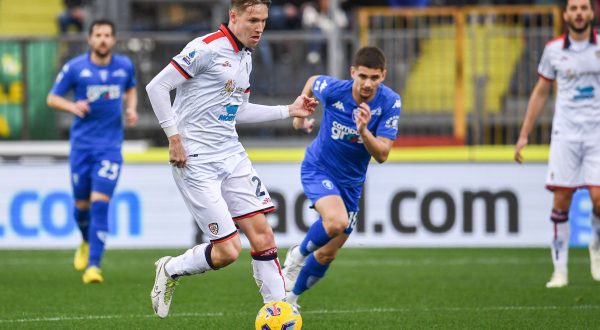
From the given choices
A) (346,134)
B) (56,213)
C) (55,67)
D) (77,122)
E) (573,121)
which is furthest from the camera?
(55,67)

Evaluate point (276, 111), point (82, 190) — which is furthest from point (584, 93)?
point (82, 190)

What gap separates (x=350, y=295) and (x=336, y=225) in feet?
5.66

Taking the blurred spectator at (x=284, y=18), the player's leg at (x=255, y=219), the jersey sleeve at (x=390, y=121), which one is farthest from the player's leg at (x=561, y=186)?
the blurred spectator at (x=284, y=18)

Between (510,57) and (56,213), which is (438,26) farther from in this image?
(56,213)

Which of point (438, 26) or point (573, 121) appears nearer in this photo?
point (573, 121)

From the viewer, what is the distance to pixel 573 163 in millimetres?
10469

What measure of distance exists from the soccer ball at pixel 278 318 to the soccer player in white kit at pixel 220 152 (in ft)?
0.93

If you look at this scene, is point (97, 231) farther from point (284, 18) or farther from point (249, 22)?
point (284, 18)

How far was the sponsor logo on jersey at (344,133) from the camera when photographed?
355 inches

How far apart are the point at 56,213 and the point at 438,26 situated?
20.5ft

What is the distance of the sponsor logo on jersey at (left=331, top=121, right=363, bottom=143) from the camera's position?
29.6ft

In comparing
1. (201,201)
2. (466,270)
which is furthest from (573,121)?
(201,201)

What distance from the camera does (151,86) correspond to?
7.44 metres

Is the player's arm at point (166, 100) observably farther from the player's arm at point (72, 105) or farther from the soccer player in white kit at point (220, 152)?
the player's arm at point (72, 105)
